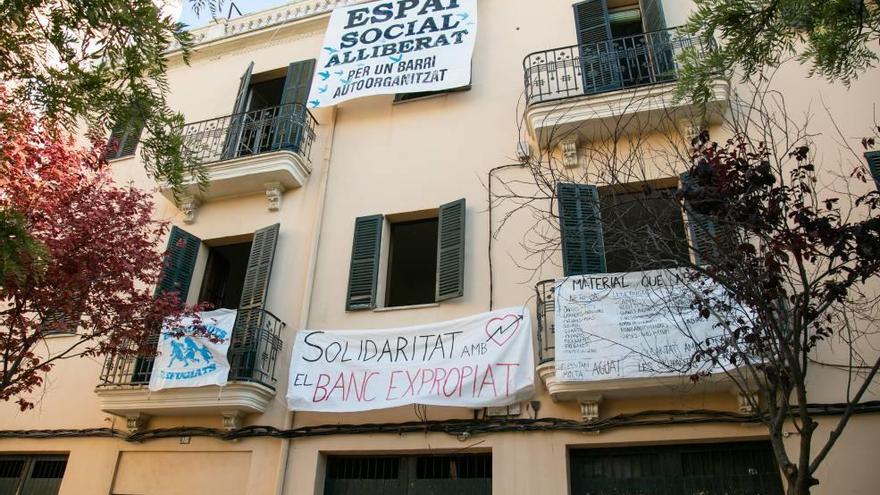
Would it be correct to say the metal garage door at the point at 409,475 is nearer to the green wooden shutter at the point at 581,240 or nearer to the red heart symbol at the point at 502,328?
the red heart symbol at the point at 502,328

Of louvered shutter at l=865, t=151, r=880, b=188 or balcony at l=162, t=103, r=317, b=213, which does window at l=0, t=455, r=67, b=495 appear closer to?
balcony at l=162, t=103, r=317, b=213

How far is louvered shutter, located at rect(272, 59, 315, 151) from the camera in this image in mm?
10492

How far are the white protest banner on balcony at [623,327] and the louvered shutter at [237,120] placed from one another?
631 cm

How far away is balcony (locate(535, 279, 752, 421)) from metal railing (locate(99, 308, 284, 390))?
3.72m

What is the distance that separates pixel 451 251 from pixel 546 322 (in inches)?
72.2

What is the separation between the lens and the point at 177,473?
8719mm

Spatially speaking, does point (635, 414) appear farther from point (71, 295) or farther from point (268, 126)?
point (268, 126)

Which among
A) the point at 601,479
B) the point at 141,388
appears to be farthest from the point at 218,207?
the point at 601,479

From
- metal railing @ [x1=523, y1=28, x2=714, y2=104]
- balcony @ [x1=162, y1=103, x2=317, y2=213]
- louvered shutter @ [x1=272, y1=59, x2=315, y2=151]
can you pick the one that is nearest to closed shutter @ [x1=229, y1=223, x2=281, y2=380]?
balcony @ [x1=162, y1=103, x2=317, y2=213]

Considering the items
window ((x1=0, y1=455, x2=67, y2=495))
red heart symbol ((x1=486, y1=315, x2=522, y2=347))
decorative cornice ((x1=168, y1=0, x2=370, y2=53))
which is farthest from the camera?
decorative cornice ((x1=168, y1=0, x2=370, y2=53))

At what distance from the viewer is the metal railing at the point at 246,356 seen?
28.1ft

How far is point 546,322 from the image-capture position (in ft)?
25.8

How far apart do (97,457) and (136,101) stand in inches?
242

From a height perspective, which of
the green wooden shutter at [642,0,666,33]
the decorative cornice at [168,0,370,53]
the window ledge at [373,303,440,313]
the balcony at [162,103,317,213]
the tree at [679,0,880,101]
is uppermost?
the decorative cornice at [168,0,370,53]
